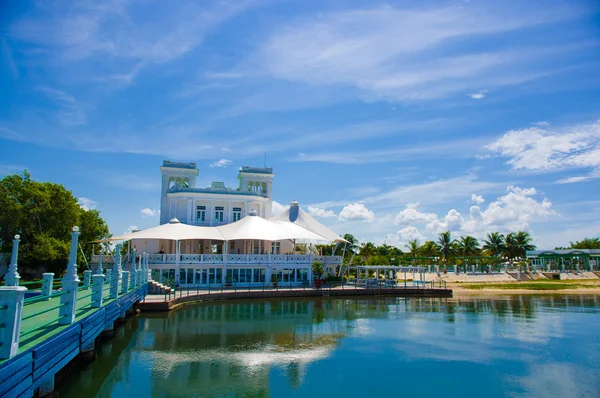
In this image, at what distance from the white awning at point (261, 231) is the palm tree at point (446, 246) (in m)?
42.3

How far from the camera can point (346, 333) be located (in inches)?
811

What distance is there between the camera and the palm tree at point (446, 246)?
74.2 metres

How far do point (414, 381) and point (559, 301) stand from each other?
29.8m

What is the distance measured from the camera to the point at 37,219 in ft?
129

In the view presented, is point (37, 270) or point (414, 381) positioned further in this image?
point (37, 270)

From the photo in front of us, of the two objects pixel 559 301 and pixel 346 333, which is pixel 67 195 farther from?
pixel 559 301

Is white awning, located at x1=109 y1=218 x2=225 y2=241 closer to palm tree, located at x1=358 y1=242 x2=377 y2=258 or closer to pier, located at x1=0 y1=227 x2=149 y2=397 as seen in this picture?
pier, located at x1=0 y1=227 x2=149 y2=397

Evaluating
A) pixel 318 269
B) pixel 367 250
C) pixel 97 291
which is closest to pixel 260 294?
pixel 318 269

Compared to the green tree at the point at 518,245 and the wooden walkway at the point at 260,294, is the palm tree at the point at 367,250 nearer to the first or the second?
the green tree at the point at 518,245

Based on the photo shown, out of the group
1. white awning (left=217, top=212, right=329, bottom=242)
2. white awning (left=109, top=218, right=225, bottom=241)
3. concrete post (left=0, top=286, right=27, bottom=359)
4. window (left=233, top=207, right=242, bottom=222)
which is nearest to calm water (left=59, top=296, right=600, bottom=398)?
concrete post (left=0, top=286, right=27, bottom=359)

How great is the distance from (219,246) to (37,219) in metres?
17.2

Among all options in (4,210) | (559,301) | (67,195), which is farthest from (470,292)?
(4,210)

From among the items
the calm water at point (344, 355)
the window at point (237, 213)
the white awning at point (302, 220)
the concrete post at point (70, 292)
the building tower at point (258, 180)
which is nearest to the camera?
the concrete post at point (70, 292)

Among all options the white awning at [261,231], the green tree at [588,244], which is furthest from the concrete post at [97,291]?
the green tree at [588,244]
